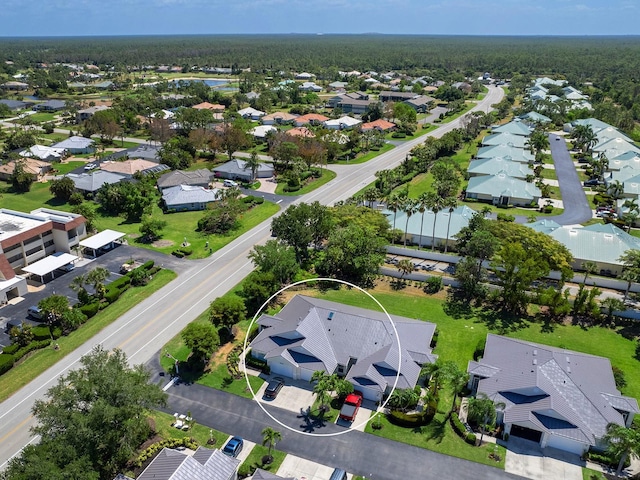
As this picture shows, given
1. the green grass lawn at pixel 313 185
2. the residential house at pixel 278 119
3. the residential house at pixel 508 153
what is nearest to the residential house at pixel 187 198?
the green grass lawn at pixel 313 185

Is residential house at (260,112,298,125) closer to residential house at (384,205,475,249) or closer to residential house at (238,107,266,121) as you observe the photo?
residential house at (238,107,266,121)

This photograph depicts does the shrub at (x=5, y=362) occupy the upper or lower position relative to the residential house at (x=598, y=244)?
lower

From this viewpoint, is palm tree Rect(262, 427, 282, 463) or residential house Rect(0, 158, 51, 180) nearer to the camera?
palm tree Rect(262, 427, 282, 463)

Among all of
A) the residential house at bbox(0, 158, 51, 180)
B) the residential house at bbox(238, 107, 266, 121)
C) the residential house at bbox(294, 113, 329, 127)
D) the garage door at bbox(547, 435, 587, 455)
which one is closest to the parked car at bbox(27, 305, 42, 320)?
the garage door at bbox(547, 435, 587, 455)

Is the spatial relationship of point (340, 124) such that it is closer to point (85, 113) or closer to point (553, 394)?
point (85, 113)

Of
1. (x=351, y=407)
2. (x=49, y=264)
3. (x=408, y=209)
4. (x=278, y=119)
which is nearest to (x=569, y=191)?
(x=408, y=209)

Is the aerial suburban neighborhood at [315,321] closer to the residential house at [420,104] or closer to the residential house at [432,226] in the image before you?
the residential house at [432,226]

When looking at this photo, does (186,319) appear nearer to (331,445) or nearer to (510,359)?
(331,445)
